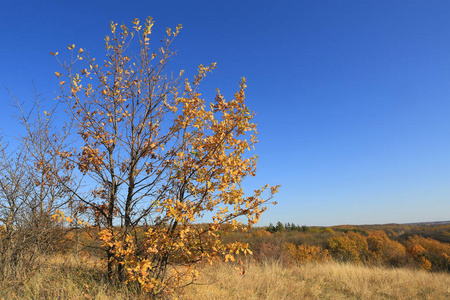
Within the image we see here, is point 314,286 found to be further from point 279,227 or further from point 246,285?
point 279,227

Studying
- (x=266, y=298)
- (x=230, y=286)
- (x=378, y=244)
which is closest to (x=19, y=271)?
(x=230, y=286)

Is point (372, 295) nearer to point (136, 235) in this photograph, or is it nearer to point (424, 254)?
point (136, 235)

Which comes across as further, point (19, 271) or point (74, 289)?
point (19, 271)

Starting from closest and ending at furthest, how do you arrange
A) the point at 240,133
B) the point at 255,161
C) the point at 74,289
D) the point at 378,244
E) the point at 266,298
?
the point at 240,133
the point at 255,161
the point at 74,289
the point at 266,298
the point at 378,244

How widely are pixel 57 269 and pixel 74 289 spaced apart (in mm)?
1219

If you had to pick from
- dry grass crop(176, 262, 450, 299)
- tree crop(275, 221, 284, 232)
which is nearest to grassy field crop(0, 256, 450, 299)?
dry grass crop(176, 262, 450, 299)

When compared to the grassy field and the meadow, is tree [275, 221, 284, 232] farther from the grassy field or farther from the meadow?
the grassy field

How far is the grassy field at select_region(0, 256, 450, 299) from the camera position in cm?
418

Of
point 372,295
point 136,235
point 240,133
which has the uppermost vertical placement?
point 240,133

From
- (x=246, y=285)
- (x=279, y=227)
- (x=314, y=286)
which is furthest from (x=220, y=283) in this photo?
(x=279, y=227)

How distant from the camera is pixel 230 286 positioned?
19.0 feet

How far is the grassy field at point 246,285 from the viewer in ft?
13.7

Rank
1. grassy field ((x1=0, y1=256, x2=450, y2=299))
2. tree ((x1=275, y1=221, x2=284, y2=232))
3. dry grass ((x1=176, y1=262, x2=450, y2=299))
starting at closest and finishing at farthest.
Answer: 1. grassy field ((x1=0, y1=256, x2=450, y2=299))
2. dry grass ((x1=176, y1=262, x2=450, y2=299))
3. tree ((x1=275, y1=221, x2=284, y2=232))

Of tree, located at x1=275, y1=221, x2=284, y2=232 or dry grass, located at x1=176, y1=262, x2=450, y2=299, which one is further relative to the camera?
tree, located at x1=275, y1=221, x2=284, y2=232
